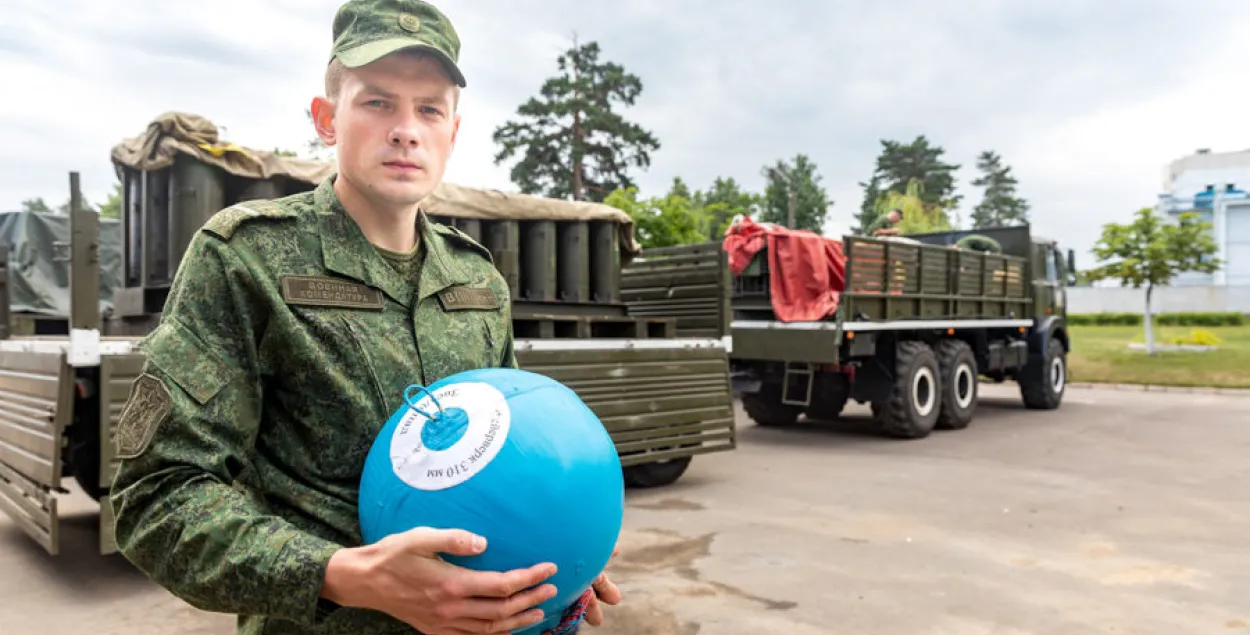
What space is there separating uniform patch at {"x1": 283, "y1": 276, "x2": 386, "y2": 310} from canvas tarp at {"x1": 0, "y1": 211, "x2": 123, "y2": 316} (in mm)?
8359

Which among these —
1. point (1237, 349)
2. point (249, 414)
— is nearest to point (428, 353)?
point (249, 414)

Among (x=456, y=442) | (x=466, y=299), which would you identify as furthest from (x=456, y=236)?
(x=456, y=442)

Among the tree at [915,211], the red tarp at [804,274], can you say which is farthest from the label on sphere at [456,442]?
the tree at [915,211]

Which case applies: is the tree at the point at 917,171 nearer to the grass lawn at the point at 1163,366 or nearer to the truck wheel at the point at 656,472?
the grass lawn at the point at 1163,366

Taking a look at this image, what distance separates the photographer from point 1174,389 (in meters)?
16.6

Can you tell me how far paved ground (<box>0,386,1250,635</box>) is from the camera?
3867 mm

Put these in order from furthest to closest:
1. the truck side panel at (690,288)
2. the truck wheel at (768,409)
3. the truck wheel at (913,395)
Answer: the truck wheel at (768,409)
the truck wheel at (913,395)
the truck side panel at (690,288)

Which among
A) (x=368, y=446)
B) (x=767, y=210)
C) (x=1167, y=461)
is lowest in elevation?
(x=1167, y=461)

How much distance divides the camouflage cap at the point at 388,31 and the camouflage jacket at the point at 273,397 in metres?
0.24

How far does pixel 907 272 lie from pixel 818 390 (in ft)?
5.90

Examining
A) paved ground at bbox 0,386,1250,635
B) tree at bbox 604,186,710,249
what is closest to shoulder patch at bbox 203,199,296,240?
paved ground at bbox 0,386,1250,635

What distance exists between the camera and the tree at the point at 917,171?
4675 centimetres

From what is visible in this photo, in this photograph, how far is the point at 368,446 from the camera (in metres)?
1.27

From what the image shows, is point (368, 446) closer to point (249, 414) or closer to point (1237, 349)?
point (249, 414)
